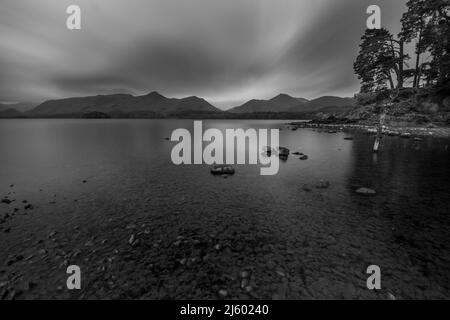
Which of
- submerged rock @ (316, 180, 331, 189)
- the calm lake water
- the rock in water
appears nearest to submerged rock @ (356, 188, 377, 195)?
the rock in water

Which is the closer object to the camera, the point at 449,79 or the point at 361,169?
the point at 361,169

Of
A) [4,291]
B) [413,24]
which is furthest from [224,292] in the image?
[413,24]

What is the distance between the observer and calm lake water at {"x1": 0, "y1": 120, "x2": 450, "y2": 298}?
9078 mm

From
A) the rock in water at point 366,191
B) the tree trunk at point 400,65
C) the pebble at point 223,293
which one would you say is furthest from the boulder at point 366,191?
the tree trunk at point 400,65

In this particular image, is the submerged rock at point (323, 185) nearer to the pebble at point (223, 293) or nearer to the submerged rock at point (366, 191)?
the submerged rock at point (366, 191)

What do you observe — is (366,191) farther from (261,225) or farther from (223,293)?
(223,293)

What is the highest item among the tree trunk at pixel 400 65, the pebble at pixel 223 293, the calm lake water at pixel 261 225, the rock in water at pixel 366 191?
the tree trunk at pixel 400 65

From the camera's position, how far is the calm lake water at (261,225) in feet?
29.8

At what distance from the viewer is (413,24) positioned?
68.2m

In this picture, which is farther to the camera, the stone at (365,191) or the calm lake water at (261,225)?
the stone at (365,191)

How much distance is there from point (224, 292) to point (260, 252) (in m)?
3.43

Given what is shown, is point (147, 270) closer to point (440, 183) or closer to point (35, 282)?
point (35, 282)

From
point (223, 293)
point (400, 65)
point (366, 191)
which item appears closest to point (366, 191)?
point (366, 191)

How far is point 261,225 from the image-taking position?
14.1 m
